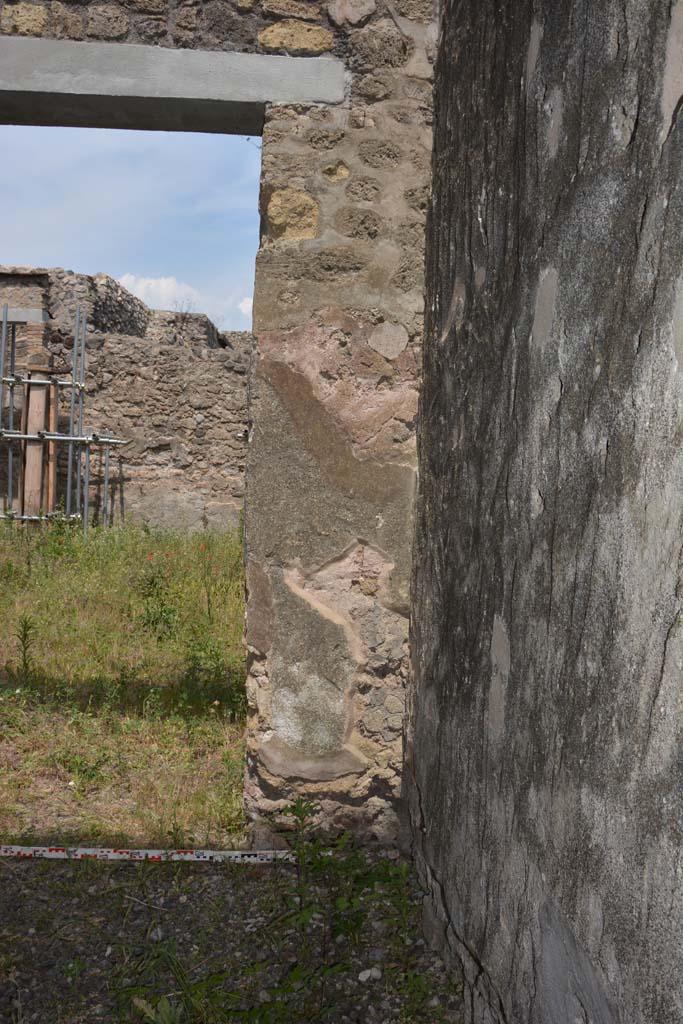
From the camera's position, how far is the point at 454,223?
2.21 meters

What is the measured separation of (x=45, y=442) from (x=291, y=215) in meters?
6.62

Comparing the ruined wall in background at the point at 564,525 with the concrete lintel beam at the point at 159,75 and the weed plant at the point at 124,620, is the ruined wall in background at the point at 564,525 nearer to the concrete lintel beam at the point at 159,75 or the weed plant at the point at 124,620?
the concrete lintel beam at the point at 159,75

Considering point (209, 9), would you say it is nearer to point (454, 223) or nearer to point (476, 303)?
point (454, 223)

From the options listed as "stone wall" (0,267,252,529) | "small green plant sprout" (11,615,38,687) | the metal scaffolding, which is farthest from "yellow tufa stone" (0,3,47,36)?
"stone wall" (0,267,252,529)

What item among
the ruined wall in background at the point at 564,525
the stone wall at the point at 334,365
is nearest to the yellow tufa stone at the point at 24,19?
the stone wall at the point at 334,365

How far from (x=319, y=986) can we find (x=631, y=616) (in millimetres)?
1420

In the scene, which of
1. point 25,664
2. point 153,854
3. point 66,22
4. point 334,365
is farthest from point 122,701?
point 66,22

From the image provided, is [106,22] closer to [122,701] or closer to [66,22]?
[66,22]

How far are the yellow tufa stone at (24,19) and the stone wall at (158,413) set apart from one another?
621 centimetres

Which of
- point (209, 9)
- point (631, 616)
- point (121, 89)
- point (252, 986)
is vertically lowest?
point (252, 986)

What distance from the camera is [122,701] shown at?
3934 millimetres

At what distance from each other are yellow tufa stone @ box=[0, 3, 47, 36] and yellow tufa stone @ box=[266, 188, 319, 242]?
0.89 metres

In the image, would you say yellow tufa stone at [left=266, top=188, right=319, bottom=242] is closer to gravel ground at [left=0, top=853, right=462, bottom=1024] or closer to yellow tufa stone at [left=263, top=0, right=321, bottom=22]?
yellow tufa stone at [left=263, top=0, right=321, bottom=22]

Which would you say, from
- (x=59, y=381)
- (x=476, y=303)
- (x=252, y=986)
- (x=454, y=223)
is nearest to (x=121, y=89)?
(x=454, y=223)
